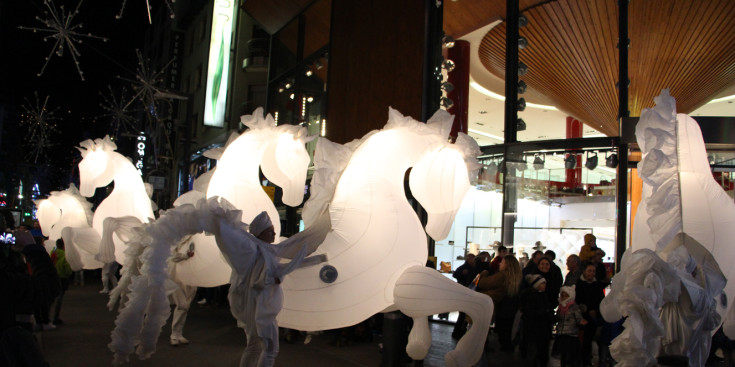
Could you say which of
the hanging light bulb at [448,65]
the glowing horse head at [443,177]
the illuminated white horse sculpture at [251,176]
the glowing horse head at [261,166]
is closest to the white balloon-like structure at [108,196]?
the illuminated white horse sculpture at [251,176]

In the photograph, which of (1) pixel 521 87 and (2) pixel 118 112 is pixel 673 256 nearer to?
(1) pixel 521 87

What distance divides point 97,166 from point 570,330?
6.70m

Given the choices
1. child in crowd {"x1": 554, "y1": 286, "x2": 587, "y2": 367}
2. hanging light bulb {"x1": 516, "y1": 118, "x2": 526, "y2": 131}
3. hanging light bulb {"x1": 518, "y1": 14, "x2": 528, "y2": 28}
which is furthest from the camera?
hanging light bulb {"x1": 518, "y1": 14, "x2": 528, "y2": 28}

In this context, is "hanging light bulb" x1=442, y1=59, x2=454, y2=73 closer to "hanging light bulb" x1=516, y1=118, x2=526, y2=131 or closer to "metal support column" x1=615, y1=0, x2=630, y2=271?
"hanging light bulb" x1=516, y1=118, x2=526, y2=131

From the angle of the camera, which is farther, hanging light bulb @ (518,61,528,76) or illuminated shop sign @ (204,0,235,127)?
illuminated shop sign @ (204,0,235,127)

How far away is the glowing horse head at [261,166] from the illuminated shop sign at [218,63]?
1104cm

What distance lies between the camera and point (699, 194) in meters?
4.95

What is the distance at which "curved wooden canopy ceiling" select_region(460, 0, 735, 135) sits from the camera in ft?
31.9

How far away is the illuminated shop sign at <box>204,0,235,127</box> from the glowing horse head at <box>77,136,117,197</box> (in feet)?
27.4

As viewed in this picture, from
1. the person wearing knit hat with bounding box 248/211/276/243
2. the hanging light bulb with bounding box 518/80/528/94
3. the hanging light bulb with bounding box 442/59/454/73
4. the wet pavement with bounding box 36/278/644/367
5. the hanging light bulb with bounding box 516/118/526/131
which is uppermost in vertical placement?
the hanging light bulb with bounding box 442/59/454/73

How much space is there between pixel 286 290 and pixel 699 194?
11.3ft

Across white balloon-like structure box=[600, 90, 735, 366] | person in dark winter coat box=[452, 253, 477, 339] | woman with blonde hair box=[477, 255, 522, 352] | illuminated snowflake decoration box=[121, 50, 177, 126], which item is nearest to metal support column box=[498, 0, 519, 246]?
person in dark winter coat box=[452, 253, 477, 339]

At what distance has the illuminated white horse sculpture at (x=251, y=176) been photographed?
6262mm

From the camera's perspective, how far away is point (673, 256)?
452 centimetres
